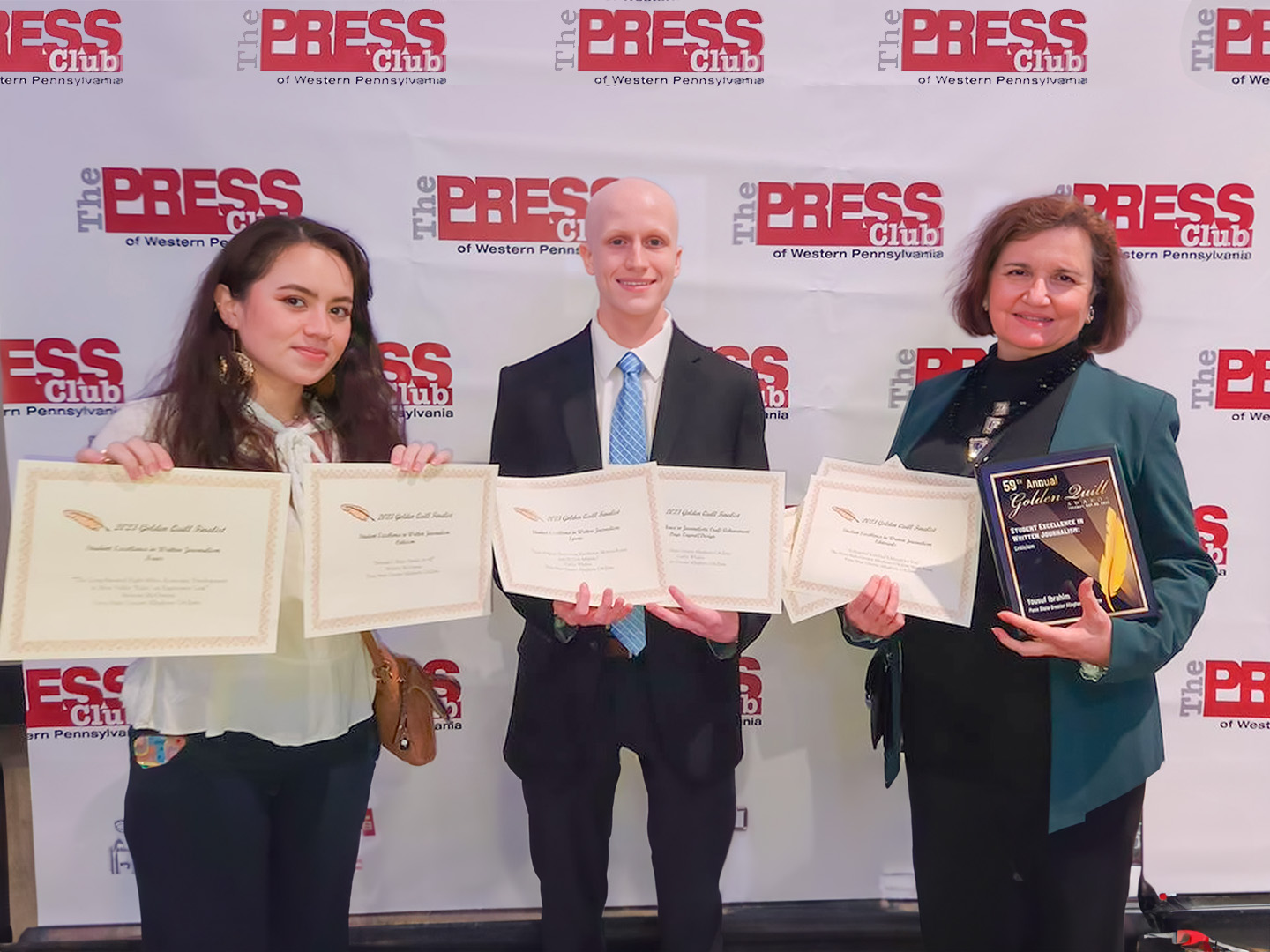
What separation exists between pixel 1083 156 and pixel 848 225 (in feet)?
2.45

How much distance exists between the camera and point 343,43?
247 cm

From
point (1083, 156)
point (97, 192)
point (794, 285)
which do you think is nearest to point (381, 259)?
point (97, 192)

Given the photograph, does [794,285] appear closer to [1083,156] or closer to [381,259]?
[1083,156]

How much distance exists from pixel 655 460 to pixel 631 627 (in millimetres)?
404

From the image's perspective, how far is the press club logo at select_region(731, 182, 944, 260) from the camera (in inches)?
99.7

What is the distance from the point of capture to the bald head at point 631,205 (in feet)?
6.40

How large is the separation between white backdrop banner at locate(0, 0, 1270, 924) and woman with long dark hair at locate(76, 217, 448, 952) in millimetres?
858

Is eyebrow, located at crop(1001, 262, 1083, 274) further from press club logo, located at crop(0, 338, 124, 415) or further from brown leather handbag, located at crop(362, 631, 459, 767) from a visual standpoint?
press club logo, located at crop(0, 338, 124, 415)

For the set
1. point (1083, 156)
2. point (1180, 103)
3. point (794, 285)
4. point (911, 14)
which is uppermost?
point (911, 14)

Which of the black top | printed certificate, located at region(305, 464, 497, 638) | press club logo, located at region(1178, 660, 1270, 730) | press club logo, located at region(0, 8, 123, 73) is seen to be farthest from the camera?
press club logo, located at region(1178, 660, 1270, 730)

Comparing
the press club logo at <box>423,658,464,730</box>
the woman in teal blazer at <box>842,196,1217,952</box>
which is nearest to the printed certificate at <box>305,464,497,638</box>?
the woman in teal blazer at <box>842,196,1217,952</box>

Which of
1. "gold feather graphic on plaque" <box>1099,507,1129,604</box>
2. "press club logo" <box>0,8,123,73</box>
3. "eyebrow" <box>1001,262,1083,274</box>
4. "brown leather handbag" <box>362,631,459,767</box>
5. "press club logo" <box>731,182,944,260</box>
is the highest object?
"press club logo" <box>0,8,123,73</box>

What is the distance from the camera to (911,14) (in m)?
2.48

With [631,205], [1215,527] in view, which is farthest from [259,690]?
[1215,527]
